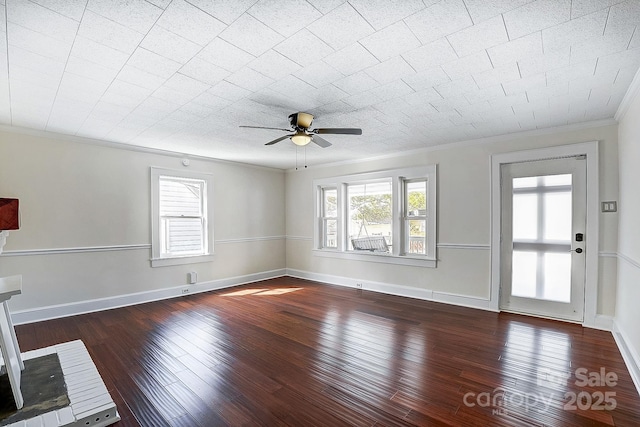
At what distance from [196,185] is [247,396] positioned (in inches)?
161

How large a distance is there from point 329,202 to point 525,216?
340cm

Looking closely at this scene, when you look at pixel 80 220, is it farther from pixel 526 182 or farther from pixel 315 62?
pixel 526 182

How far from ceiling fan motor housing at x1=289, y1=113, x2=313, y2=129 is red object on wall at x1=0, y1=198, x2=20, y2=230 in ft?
7.41

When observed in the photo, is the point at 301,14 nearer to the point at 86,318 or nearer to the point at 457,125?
the point at 457,125

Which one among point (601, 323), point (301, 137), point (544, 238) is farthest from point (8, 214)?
point (601, 323)

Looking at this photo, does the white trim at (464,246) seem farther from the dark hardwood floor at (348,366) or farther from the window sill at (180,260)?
the window sill at (180,260)

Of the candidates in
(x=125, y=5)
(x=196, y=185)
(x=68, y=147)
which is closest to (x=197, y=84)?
(x=125, y=5)

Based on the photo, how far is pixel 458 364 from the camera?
262 centimetres

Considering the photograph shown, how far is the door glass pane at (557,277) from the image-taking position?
3703 millimetres

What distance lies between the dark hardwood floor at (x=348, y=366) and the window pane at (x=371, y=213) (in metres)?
1.59

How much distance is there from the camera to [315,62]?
2129mm

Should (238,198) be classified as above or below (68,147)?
below

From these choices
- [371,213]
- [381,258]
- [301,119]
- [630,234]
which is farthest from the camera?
[371,213]

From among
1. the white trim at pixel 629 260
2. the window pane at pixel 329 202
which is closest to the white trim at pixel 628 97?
the white trim at pixel 629 260
